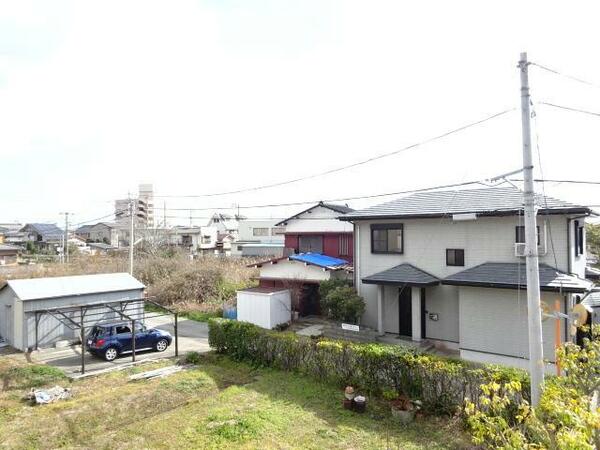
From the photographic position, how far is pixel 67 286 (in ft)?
59.0

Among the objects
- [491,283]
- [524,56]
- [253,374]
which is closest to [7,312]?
[253,374]

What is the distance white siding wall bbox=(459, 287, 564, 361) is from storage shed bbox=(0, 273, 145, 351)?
42.4ft

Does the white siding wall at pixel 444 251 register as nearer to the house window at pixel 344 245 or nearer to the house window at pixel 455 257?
the house window at pixel 455 257

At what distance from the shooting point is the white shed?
19.5 meters

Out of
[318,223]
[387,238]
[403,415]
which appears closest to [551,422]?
[403,415]

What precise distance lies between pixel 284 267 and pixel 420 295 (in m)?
7.68

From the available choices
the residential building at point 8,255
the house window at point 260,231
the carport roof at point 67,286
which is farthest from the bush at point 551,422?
the residential building at point 8,255

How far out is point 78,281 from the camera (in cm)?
1861

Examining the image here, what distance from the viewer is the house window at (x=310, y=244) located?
24.2m

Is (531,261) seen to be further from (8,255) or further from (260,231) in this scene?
(8,255)

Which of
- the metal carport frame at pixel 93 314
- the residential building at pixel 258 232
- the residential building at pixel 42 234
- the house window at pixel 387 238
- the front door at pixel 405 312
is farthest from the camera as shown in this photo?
the residential building at pixel 42 234

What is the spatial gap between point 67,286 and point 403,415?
15.7 m

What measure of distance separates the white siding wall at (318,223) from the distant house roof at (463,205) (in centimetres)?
430

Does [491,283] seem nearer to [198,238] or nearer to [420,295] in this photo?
[420,295]
